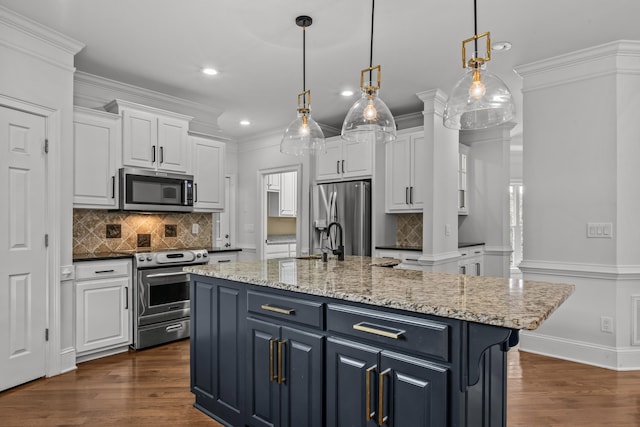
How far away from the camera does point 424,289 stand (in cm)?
178

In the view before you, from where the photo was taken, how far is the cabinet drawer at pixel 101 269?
3373 millimetres

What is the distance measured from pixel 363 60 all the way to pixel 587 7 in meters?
1.64

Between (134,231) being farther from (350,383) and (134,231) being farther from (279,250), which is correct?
(350,383)

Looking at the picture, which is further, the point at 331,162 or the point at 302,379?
the point at 331,162

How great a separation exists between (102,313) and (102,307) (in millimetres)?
53

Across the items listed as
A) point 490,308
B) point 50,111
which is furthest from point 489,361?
point 50,111

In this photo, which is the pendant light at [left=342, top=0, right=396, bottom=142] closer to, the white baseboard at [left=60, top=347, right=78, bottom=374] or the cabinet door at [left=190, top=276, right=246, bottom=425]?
the cabinet door at [left=190, top=276, right=246, bottom=425]

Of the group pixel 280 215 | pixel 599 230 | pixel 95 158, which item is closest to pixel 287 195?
pixel 280 215

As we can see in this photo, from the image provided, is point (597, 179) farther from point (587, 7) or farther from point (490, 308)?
point (490, 308)

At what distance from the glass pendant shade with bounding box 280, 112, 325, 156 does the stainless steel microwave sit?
5.96 ft

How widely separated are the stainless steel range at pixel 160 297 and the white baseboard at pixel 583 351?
3340 mm

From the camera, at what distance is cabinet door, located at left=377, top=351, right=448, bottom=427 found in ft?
4.64

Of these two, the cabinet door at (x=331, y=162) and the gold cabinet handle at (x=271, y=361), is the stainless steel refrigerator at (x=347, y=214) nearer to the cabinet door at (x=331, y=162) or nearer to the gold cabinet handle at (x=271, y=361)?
the cabinet door at (x=331, y=162)

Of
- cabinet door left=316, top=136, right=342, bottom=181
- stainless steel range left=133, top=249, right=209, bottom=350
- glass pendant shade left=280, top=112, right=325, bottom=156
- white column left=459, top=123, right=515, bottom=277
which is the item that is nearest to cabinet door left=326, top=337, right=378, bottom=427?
glass pendant shade left=280, top=112, right=325, bottom=156
